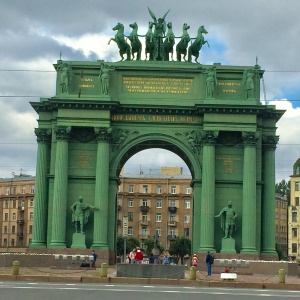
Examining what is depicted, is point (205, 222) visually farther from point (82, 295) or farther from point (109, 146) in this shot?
point (82, 295)

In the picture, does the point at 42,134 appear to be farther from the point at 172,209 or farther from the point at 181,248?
the point at 172,209

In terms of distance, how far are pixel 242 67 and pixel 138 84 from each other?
7326 millimetres

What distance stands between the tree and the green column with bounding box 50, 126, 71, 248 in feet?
172

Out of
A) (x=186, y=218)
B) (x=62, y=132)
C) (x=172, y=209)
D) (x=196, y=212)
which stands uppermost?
(x=62, y=132)

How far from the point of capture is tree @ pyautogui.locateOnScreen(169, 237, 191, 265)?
350 feet

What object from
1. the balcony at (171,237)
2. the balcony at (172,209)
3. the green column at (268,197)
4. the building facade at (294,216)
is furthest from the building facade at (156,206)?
the green column at (268,197)

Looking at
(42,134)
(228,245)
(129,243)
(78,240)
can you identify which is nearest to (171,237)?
(129,243)

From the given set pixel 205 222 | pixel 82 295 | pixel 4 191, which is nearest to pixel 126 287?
pixel 82 295

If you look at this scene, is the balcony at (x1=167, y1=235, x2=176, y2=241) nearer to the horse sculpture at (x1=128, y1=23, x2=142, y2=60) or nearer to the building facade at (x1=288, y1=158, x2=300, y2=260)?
the building facade at (x1=288, y1=158, x2=300, y2=260)

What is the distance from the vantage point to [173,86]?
5709cm

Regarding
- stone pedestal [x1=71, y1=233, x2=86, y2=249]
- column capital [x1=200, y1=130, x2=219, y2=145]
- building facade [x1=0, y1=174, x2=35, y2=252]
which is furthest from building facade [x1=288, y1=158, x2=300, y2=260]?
stone pedestal [x1=71, y1=233, x2=86, y2=249]

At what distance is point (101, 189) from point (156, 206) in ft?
209

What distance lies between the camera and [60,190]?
55.5 metres

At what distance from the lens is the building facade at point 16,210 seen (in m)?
117
